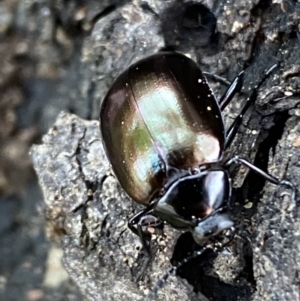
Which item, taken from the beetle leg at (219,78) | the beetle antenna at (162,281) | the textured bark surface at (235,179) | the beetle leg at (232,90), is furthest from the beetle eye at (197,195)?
the beetle leg at (219,78)

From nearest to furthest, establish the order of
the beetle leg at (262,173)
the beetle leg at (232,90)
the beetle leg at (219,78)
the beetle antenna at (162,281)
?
the beetle leg at (262,173), the beetle antenna at (162,281), the beetle leg at (232,90), the beetle leg at (219,78)

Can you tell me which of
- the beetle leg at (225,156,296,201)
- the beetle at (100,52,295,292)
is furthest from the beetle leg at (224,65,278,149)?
the beetle leg at (225,156,296,201)

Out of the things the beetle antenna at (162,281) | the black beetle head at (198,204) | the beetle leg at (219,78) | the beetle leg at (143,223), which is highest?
the beetle leg at (219,78)

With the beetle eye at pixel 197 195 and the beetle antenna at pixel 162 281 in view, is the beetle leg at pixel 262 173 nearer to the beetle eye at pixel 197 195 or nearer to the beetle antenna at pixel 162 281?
the beetle eye at pixel 197 195

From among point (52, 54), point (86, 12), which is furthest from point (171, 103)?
point (52, 54)

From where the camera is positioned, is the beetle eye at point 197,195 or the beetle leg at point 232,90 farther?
the beetle leg at point 232,90
